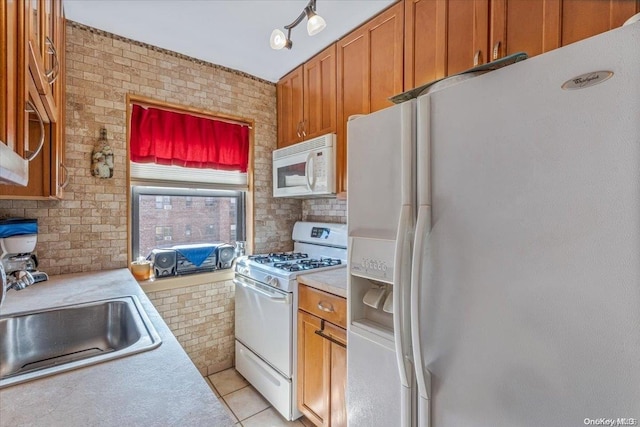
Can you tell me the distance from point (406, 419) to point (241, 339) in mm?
1733

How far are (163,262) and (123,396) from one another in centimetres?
173

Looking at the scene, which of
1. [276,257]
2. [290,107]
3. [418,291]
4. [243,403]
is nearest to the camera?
[418,291]

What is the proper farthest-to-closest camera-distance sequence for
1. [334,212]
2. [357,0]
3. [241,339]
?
[334,212] < [241,339] < [357,0]

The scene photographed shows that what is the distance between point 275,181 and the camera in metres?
2.62

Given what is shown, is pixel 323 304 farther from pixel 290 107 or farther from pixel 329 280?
pixel 290 107

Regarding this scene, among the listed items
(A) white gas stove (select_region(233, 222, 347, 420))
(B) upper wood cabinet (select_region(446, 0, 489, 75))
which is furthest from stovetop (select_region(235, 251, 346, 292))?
(B) upper wood cabinet (select_region(446, 0, 489, 75))

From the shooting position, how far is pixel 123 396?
2.23ft

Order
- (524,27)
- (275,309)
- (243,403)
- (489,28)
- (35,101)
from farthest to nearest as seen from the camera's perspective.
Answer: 1. (243,403)
2. (275,309)
3. (489,28)
4. (524,27)
5. (35,101)

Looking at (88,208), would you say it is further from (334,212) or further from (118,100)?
(334,212)

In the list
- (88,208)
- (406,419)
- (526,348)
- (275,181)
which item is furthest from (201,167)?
(526,348)

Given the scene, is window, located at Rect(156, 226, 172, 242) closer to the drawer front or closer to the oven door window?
the oven door window

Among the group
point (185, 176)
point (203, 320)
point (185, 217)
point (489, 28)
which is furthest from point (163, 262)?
point (489, 28)

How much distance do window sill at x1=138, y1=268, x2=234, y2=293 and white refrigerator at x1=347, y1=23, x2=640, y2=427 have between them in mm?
1721

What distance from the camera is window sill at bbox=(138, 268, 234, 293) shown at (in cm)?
220
